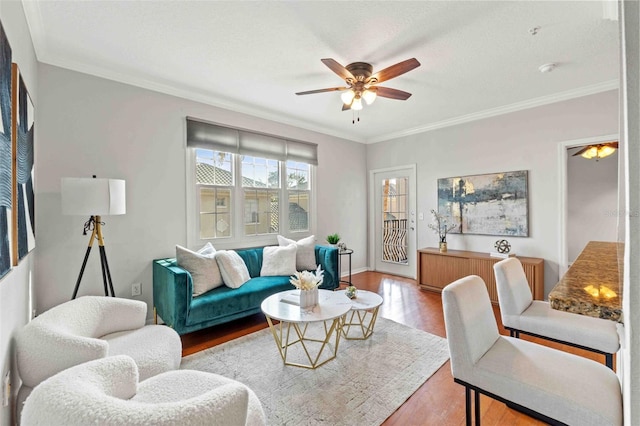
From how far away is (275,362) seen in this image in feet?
7.62

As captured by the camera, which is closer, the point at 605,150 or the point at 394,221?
the point at 605,150

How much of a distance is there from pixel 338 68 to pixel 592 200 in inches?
209

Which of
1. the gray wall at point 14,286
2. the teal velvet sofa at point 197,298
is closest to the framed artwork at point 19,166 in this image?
the gray wall at point 14,286

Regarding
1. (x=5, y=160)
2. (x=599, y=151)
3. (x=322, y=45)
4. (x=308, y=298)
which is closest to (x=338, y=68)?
(x=322, y=45)

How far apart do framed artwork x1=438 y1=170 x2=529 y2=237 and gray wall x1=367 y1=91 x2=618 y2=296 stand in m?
0.09

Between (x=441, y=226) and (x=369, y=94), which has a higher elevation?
(x=369, y=94)

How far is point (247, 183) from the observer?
13.1ft

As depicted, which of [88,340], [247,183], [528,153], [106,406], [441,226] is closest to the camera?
[106,406]

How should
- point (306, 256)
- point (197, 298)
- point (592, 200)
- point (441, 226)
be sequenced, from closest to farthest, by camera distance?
point (197, 298), point (306, 256), point (441, 226), point (592, 200)

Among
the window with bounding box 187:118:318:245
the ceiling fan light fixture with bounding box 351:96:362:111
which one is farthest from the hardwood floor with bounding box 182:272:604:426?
the ceiling fan light fixture with bounding box 351:96:362:111

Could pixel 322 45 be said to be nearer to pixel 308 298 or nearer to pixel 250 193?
pixel 308 298

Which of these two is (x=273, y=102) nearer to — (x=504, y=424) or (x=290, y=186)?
(x=290, y=186)

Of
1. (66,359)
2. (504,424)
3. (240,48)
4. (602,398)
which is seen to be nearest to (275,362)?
(66,359)

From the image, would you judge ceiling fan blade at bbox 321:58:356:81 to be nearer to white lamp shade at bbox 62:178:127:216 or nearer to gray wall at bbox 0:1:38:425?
→ gray wall at bbox 0:1:38:425
